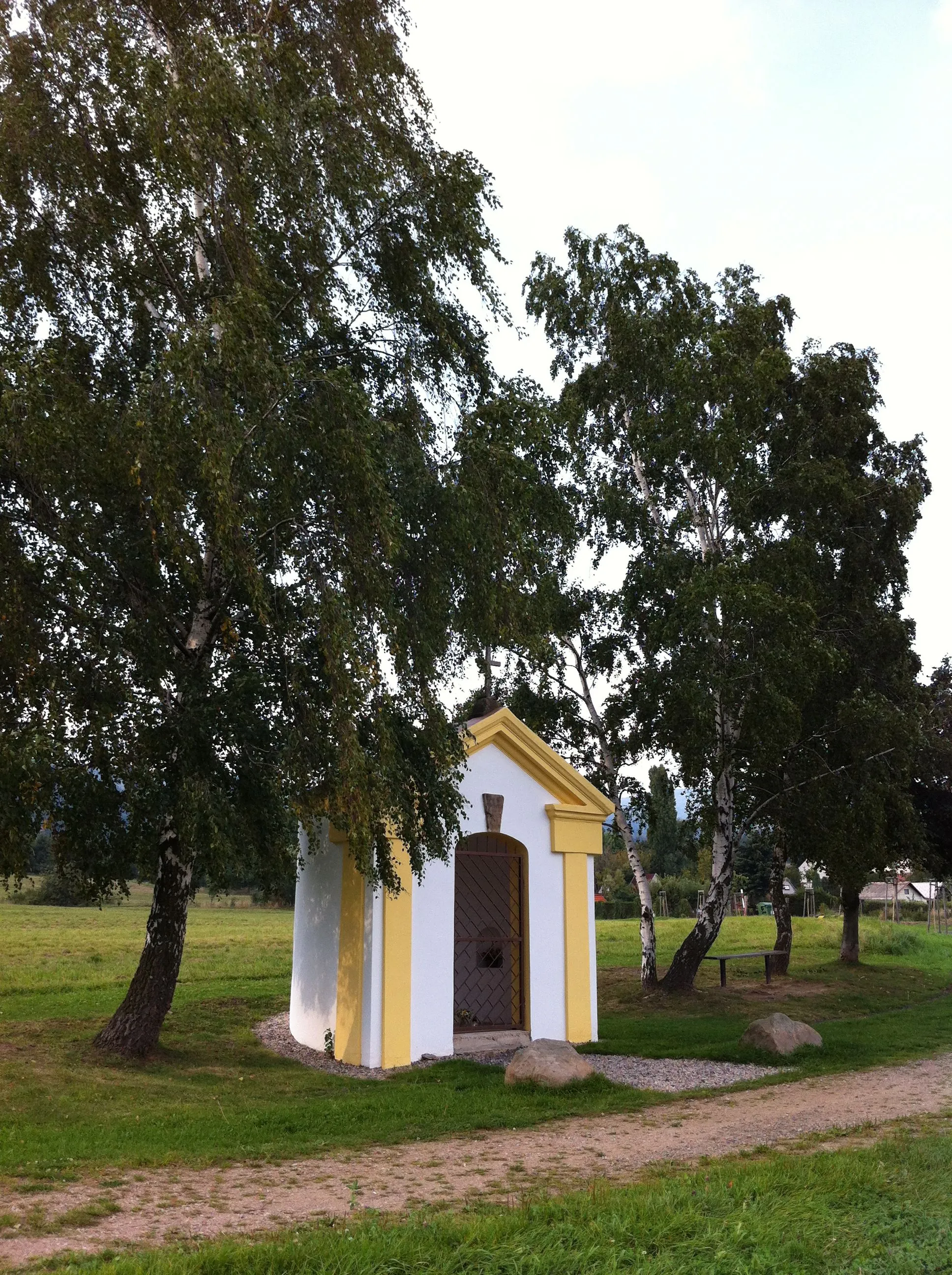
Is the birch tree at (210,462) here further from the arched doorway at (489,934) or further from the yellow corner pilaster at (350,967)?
the arched doorway at (489,934)

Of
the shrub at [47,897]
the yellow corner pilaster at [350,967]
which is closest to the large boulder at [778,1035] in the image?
the yellow corner pilaster at [350,967]

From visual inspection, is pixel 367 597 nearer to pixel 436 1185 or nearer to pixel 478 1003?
pixel 436 1185

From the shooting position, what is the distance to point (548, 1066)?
10898mm

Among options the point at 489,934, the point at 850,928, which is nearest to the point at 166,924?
the point at 489,934

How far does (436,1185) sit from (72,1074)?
5.50 metres

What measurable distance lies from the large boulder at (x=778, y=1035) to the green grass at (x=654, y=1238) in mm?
6708

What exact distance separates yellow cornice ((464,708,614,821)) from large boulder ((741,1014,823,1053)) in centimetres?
389

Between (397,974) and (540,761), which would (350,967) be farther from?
(540,761)

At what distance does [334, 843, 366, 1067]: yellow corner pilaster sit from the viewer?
12.9 metres

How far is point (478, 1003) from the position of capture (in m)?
15.5

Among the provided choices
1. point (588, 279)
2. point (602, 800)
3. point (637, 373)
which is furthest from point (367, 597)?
point (588, 279)

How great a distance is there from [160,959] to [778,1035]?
803 centimetres

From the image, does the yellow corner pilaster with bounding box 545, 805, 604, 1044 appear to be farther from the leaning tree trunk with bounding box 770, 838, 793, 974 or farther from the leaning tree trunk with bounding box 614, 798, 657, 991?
the leaning tree trunk with bounding box 770, 838, 793, 974

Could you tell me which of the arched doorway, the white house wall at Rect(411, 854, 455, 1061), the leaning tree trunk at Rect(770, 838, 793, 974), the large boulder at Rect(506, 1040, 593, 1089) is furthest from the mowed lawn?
the arched doorway
